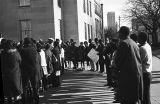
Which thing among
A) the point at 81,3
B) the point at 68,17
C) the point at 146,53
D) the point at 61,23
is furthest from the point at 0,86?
the point at 81,3

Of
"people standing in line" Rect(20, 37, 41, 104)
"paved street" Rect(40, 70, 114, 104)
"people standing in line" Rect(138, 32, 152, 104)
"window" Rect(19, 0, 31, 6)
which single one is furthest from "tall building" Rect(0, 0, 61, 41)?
"people standing in line" Rect(138, 32, 152, 104)

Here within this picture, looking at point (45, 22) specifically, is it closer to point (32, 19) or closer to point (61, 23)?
point (32, 19)

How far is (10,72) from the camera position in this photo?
31.3ft

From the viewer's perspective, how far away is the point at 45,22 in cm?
3309

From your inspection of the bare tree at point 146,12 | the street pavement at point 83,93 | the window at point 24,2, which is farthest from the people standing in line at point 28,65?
the bare tree at point 146,12

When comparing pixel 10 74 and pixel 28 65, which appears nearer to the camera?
pixel 10 74

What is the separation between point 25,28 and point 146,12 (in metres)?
34.3

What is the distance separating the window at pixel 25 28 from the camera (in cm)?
3338

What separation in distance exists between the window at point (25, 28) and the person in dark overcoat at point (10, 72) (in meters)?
23.8

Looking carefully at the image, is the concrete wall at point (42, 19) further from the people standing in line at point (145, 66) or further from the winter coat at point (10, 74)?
the people standing in line at point (145, 66)

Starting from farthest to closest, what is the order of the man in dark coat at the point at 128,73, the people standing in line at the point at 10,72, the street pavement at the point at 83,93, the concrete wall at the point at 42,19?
1. the concrete wall at the point at 42,19
2. the street pavement at the point at 83,93
3. the people standing in line at the point at 10,72
4. the man in dark coat at the point at 128,73

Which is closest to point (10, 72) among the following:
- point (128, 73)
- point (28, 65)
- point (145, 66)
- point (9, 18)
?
point (28, 65)

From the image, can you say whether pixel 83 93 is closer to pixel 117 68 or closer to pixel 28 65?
pixel 28 65

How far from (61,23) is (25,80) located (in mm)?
26435
